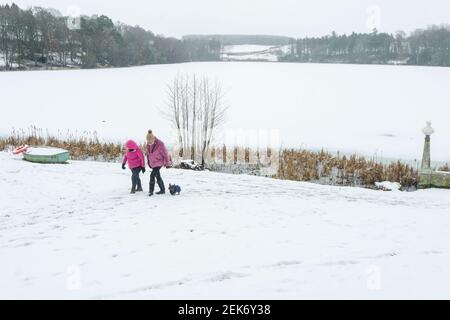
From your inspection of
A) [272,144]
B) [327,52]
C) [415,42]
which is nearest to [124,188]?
[272,144]

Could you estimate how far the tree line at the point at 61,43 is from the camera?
8125cm

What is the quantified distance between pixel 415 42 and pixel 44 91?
12774 cm

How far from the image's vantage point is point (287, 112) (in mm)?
30500

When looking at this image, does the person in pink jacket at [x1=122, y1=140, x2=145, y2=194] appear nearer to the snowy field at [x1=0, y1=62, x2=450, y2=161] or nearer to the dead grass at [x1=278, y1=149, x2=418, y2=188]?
the dead grass at [x1=278, y1=149, x2=418, y2=188]

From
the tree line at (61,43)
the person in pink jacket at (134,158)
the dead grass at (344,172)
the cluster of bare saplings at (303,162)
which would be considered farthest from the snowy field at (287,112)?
the tree line at (61,43)

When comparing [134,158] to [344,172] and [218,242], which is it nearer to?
[218,242]

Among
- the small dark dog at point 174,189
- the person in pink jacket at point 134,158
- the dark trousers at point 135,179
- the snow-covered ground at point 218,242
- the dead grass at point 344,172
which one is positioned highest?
the person in pink jacket at point 134,158

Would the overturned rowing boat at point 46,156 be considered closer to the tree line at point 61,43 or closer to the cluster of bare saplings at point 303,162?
the cluster of bare saplings at point 303,162

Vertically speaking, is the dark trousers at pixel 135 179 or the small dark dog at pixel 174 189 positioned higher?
the dark trousers at pixel 135 179

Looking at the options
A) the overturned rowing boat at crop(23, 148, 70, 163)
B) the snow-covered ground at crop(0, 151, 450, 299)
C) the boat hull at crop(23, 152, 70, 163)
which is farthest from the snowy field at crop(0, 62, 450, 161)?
the snow-covered ground at crop(0, 151, 450, 299)

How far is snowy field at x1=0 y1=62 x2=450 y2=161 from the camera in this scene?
22.2 metres

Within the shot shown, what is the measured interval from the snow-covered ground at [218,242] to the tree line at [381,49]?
113m

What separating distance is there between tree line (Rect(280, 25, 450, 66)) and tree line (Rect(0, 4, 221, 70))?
65.5m

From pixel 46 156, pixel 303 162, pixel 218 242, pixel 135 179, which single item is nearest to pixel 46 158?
pixel 46 156
